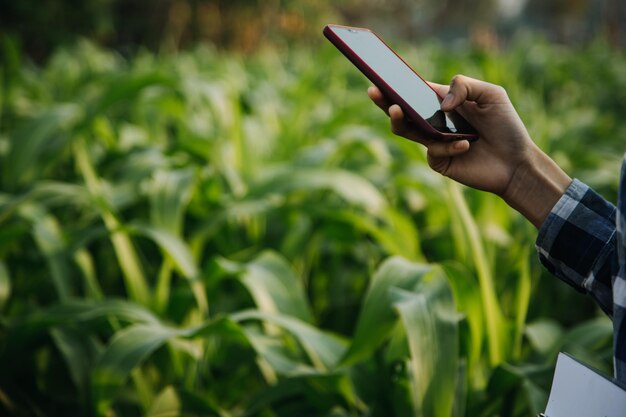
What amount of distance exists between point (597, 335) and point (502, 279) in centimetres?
42

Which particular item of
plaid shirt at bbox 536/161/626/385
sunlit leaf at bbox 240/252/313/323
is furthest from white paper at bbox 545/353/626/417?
sunlit leaf at bbox 240/252/313/323

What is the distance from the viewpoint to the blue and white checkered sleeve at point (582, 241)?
76 centimetres

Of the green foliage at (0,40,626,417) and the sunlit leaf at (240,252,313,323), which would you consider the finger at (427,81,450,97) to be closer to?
the green foliage at (0,40,626,417)

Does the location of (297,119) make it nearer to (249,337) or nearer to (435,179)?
(435,179)

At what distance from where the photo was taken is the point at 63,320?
131cm

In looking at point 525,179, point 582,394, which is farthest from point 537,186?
point 582,394

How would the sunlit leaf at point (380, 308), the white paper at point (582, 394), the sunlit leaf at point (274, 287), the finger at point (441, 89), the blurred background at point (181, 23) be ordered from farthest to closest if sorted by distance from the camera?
1. the blurred background at point (181, 23)
2. the sunlit leaf at point (274, 287)
3. the sunlit leaf at point (380, 308)
4. the finger at point (441, 89)
5. the white paper at point (582, 394)

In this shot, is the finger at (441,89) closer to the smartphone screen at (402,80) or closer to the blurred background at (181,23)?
the smartphone screen at (402,80)

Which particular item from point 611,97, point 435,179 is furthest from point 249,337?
point 611,97

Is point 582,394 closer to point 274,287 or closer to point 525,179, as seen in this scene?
point 525,179

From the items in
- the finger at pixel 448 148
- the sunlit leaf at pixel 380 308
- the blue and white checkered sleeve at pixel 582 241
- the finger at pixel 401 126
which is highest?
the finger at pixel 401 126

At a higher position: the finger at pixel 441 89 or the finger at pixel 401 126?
the finger at pixel 441 89

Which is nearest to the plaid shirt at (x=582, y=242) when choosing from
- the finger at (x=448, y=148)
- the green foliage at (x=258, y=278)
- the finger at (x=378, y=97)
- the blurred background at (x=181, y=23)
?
the finger at (x=448, y=148)

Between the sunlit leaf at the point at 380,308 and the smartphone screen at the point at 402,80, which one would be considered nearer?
the smartphone screen at the point at 402,80
